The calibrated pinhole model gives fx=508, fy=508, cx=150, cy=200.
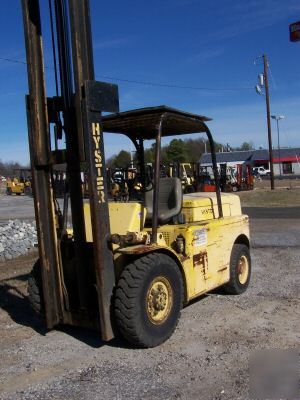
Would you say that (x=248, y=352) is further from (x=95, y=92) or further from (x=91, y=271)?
(x=95, y=92)

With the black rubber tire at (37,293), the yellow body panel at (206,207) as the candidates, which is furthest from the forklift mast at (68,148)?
the yellow body panel at (206,207)

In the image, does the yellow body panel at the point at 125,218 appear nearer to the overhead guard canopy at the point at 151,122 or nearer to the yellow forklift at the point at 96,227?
the yellow forklift at the point at 96,227

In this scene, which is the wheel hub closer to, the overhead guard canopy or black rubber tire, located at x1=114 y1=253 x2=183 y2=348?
the overhead guard canopy

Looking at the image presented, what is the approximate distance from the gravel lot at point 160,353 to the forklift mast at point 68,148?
357 mm

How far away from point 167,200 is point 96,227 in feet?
4.96

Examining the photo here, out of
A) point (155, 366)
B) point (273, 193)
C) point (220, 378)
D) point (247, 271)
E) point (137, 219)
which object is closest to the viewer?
point (220, 378)

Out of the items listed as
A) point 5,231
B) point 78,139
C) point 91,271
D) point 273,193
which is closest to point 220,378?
point 91,271

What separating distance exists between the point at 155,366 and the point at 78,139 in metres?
2.30

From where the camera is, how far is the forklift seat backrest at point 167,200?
19.8ft

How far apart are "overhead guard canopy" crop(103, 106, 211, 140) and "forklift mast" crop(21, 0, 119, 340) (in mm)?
723

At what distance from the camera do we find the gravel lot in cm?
432

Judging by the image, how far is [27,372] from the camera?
478cm

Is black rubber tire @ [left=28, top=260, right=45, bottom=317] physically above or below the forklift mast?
below

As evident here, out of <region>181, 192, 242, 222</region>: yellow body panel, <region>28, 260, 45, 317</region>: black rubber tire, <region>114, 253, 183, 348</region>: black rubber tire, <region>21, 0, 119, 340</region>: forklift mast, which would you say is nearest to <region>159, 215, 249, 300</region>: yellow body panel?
<region>181, 192, 242, 222</region>: yellow body panel
